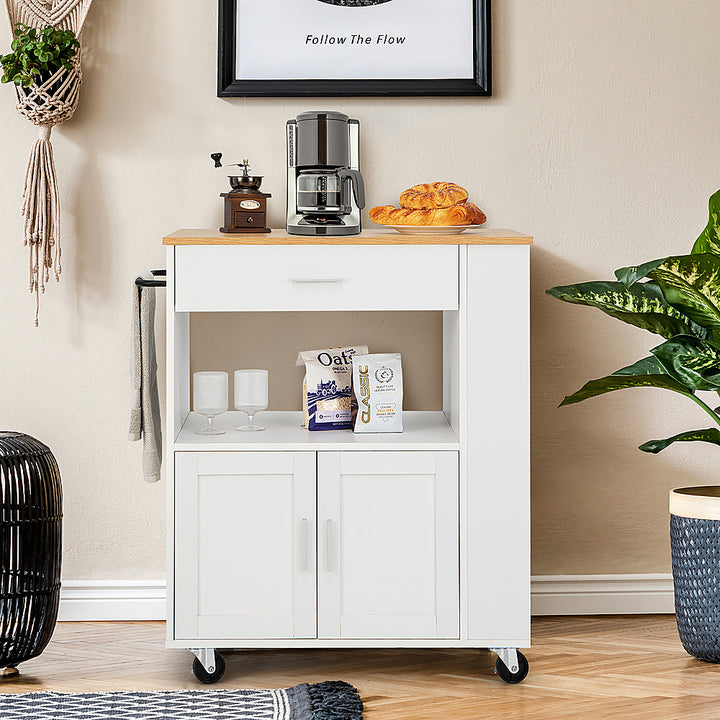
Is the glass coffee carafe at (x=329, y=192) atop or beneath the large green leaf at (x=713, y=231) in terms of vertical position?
atop

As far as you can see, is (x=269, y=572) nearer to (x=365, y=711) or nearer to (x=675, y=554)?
(x=365, y=711)

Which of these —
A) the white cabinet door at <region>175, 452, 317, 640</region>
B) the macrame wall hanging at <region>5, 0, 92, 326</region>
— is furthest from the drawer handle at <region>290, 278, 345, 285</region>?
the macrame wall hanging at <region>5, 0, 92, 326</region>

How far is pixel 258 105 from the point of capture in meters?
2.46

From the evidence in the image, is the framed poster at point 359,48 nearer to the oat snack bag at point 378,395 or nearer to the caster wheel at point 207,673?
the oat snack bag at point 378,395

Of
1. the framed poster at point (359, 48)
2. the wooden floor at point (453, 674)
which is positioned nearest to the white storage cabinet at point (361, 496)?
the wooden floor at point (453, 674)

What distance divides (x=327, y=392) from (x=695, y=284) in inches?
34.1

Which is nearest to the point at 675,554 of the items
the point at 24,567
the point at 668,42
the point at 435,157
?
the point at 435,157

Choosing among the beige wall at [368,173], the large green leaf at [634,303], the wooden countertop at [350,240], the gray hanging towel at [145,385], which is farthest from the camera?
the beige wall at [368,173]

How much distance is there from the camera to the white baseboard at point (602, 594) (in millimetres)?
2543

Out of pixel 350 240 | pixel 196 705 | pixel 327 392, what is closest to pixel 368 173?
pixel 350 240

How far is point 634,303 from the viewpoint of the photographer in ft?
6.88

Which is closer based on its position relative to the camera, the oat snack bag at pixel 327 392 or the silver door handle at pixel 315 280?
the silver door handle at pixel 315 280

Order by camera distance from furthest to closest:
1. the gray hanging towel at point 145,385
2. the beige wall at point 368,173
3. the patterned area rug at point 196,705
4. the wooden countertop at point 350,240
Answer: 1. the beige wall at point 368,173
2. the gray hanging towel at point 145,385
3. the wooden countertop at point 350,240
4. the patterned area rug at point 196,705

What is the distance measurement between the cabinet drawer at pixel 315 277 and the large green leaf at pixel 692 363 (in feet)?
1.68
